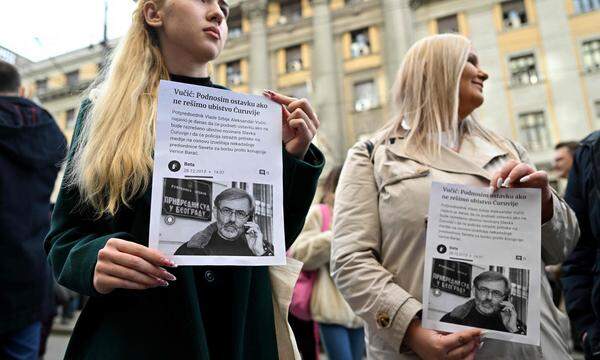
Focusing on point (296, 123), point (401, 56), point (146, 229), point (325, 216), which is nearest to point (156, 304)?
point (146, 229)

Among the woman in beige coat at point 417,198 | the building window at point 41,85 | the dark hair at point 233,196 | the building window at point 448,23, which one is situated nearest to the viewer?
the dark hair at point 233,196

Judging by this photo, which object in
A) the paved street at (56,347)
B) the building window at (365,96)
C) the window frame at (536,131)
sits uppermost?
the building window at (365,96)

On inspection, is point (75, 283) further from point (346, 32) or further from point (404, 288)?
point (346, 32)

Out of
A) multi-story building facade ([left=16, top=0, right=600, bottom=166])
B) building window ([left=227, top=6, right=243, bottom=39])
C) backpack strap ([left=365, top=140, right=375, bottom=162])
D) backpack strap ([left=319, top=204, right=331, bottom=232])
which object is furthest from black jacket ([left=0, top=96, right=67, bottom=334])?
building window ([left=227, top=6, right=243, bottom=39])

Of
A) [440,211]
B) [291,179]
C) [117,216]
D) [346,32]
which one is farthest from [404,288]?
[346,32]

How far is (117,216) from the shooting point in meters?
1.10

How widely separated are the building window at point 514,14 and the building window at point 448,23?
1876mm

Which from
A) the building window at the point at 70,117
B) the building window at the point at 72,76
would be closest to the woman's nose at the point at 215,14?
the building window at the point at 70,117

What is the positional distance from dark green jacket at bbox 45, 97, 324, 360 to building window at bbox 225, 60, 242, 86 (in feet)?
69.0

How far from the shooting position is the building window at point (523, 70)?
17.2 metres

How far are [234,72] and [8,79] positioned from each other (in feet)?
64.6

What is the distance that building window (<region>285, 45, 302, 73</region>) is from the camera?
20.7 metres

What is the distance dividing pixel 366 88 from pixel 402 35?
8.74 feet

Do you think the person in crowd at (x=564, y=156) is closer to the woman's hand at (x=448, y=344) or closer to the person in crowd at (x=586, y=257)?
the person in crowd at (x=586, y=257)
